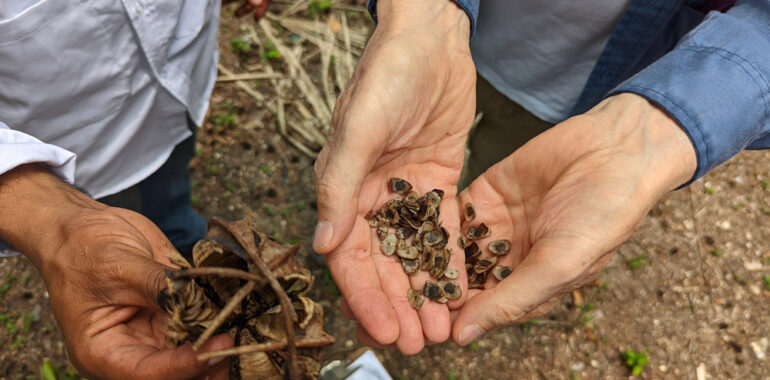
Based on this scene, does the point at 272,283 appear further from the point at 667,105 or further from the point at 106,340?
the point at 667,105

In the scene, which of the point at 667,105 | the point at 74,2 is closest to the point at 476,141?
the point at 667,105

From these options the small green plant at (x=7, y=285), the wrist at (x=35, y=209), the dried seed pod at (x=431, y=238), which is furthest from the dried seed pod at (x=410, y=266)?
the small green plant at (x=7, y=285)

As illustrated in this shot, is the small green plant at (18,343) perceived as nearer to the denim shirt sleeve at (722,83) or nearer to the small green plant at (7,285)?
the small green plant at (7,285)

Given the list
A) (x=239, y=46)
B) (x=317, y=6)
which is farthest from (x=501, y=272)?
(x=317, y=6)

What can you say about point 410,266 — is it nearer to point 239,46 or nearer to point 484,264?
point 484,264

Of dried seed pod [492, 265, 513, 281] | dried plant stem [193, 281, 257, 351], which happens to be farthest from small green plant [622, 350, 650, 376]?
dried plant stem [193, 281, 257, 351]
